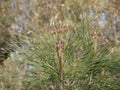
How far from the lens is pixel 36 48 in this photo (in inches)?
110

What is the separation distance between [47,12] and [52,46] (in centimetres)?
349

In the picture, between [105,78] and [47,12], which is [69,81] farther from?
[47,12]

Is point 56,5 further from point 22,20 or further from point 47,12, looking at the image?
point 22,20

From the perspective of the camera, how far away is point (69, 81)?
2762 mm

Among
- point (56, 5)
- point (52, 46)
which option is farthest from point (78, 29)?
point (56, 5)

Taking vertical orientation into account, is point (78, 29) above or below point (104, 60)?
above

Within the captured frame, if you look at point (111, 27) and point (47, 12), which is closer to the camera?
point (111, 27)

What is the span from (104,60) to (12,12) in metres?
4.36

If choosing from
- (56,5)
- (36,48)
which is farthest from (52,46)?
(56,5)

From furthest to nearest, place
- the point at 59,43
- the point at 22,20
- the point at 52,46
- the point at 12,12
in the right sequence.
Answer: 1. the point at 12,12
2. the point at 22,20
3. the point at 52,46
4. the point at 59,43

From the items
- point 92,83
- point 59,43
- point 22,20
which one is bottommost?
point 92,83

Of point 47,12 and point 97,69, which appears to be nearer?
point 97,69

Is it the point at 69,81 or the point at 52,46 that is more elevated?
the point at 52,46

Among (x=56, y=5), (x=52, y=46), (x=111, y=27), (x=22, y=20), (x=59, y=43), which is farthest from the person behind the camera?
(x=22, y=20)
